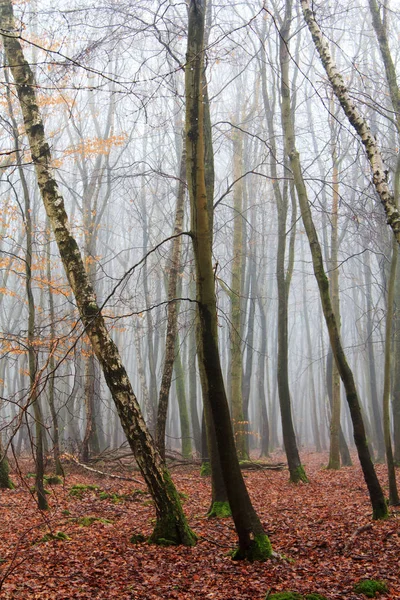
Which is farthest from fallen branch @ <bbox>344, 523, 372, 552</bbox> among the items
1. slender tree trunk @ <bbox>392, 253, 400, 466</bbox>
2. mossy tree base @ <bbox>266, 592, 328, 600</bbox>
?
slender tree trunk @ <bbox>392, 253, 400, 466</bbox>

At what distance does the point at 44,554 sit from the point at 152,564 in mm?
1468

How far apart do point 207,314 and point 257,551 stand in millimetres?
2774

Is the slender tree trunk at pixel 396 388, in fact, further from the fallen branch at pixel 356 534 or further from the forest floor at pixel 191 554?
the fallen branch at pixel 356 534

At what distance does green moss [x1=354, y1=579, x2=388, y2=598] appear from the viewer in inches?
193

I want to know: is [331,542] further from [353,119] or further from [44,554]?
[353,119]

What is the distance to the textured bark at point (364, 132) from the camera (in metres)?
5.85

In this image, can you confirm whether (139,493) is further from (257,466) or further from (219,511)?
(257,466)

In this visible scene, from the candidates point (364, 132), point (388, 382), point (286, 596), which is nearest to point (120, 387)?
point (286, 596)

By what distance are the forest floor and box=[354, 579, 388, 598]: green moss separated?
7 cm

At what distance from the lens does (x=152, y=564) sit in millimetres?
5992

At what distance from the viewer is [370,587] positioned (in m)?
4.95

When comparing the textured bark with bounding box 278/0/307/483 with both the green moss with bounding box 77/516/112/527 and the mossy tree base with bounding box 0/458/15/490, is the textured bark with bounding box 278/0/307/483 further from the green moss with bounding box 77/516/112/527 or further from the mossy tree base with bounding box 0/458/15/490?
the mossy tree base with bounding box 0/458/15/490

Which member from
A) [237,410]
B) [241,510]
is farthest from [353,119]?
[237,410]

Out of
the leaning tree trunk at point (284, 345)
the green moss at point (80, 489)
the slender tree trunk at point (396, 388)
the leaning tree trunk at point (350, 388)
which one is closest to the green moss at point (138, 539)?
the leaning tree trunk at point (350, 388)
